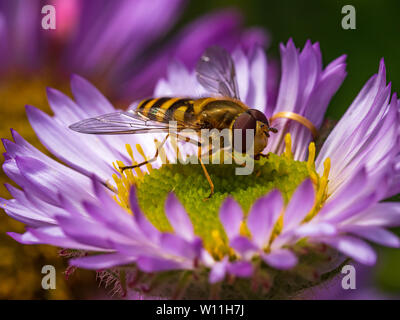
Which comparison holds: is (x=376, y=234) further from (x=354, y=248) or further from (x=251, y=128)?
(x=251, y=128)

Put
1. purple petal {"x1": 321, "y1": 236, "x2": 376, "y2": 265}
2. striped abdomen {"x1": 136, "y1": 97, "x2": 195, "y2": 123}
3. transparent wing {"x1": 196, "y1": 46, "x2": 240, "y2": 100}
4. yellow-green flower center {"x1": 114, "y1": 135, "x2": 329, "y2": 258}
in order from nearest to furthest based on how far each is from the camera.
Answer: purple petal {"x1": 321, "y1": 236, "x2": 376, "y2": 265} < yellow-green flower center {"x1": 114, "y1": 135, "x2": 329, "y2": 258} < striped abdomen {"x1": 136, "y1": 97, "x2": 195, "y2": 123} < transparent wing {"x1": 196, "y1": 46, "x2": 240, "y2": 100}

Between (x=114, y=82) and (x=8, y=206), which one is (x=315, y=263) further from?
(x=114, y=82)

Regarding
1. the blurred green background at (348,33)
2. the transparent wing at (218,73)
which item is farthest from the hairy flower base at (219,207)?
the blurred green background at (348,33)

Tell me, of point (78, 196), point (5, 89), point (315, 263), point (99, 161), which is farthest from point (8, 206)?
point (5, 89)

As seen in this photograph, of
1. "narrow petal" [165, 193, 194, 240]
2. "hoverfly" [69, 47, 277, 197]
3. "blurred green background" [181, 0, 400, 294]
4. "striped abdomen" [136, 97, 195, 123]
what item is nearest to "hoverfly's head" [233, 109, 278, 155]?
"hoverfly" [69, 47, 277, 197]

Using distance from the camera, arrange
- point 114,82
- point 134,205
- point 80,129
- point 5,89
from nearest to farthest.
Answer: point 134,205, point 80,129, point 5,89, point 114,82

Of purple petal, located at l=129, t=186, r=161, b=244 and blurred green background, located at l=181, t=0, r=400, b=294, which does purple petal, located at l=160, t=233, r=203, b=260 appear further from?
blurred green background, located at l=181, t=0, r=400, b=294
